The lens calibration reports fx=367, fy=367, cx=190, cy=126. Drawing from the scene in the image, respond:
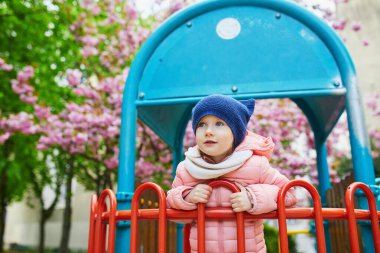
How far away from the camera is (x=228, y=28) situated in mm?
3002

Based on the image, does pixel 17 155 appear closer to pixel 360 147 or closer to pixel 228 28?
pixel 228 28

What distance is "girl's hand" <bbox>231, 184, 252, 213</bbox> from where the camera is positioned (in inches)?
64.5

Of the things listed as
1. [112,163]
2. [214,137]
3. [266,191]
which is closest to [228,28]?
[214,137]

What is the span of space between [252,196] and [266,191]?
73mm

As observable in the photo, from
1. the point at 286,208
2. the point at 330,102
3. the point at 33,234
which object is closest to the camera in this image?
the point at 286,208

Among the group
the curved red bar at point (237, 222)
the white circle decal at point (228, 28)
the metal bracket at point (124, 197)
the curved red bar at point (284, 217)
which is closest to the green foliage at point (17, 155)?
the metal bracket at point (124, 197)

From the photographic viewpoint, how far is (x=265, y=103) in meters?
7.21

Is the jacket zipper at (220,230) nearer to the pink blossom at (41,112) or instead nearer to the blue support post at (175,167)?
the blue support post at (175,167)

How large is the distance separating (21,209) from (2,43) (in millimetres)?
15140

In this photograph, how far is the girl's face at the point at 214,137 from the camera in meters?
1.81

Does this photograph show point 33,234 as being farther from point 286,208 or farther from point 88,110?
point 286,208

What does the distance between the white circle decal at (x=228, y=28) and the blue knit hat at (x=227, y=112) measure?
4.08 feet

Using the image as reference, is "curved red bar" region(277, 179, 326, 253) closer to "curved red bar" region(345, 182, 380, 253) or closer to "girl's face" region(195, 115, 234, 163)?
"curved red bar" region(345, 182, 380, 253)

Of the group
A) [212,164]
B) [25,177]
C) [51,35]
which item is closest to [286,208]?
[212,164]
